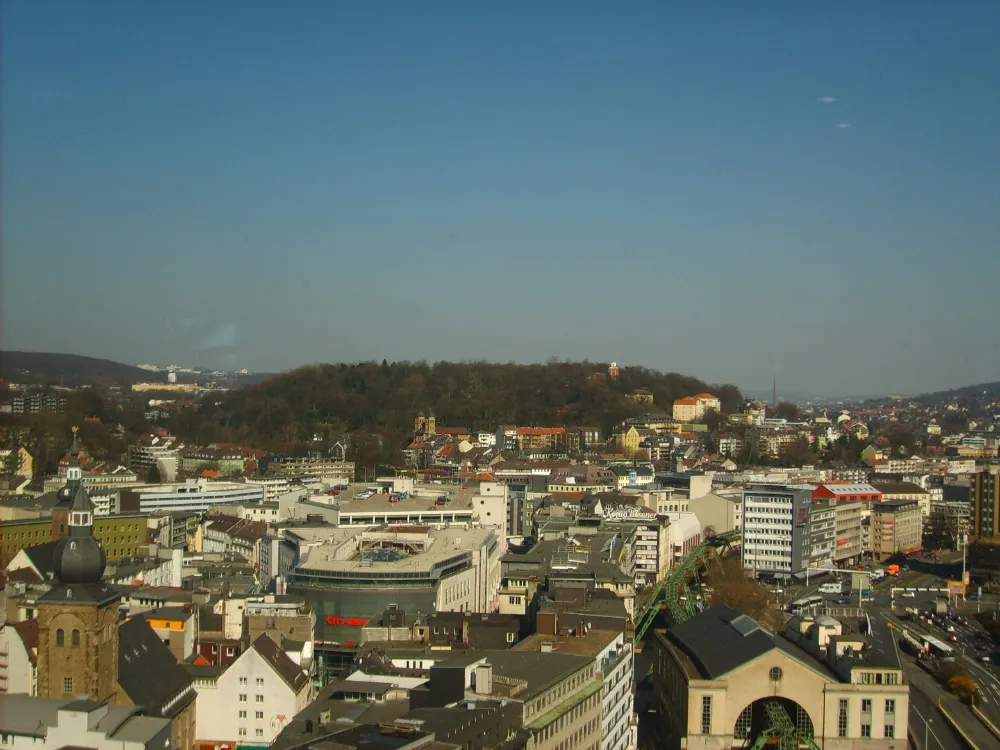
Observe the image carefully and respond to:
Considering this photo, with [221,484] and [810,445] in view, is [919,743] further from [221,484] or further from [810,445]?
[810,445]

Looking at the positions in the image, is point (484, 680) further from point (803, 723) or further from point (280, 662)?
point (803, 723)

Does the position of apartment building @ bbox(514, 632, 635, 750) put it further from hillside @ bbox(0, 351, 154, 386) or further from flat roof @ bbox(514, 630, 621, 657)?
hillside @ bbox(0, 351, 154, 386)

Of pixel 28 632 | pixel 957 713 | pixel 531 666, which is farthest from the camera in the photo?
pixel 957 713

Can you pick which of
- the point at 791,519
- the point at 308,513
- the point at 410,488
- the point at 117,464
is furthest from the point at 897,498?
the point at 117,464

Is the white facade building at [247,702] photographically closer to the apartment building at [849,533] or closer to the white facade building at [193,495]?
the white facade building at [193,495]

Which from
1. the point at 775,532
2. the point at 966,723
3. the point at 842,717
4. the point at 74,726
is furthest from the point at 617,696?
the point at 775,532

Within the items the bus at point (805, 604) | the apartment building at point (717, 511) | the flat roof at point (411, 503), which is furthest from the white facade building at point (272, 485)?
the bus at point (805, 604)

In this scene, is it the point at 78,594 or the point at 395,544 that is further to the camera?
the point at 395,544
